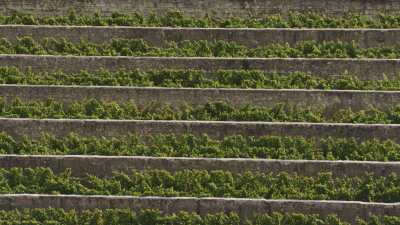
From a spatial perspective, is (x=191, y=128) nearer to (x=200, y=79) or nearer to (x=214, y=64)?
(x=200, y=79)

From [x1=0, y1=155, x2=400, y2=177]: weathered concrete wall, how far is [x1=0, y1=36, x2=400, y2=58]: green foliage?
3.01 metres

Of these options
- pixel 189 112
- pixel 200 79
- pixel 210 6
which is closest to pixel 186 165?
pixel 189 112

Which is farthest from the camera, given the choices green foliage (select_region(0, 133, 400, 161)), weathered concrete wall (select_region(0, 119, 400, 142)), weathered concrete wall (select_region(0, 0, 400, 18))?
weathered concrete wall (select_region(0, 0, 400, 18))

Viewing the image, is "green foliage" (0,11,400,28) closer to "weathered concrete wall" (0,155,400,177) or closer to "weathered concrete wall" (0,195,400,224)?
"weathered concrete wall" (0,155,400,177)

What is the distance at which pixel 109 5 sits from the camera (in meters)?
20.6

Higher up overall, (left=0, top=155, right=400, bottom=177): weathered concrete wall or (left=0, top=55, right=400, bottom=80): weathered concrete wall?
(left=0, top=55, right=400, bottom=80): weathered concrete wall

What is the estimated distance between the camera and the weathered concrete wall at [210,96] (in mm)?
18219

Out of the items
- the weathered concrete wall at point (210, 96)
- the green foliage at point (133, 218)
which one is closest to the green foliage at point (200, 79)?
the weathered concrete wall at point (210, 96)

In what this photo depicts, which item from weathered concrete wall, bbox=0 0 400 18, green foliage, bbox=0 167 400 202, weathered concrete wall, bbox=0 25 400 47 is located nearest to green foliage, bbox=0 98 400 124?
green foliage, bbox=0 167 400 202

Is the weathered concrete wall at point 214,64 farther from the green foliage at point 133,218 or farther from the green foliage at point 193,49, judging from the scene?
the green foliage at point 133,218

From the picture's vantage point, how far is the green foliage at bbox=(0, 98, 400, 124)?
18.1 m

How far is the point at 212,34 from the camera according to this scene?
19.7 m

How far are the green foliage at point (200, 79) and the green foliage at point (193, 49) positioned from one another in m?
0.62

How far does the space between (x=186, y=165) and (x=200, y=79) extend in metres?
2.36
